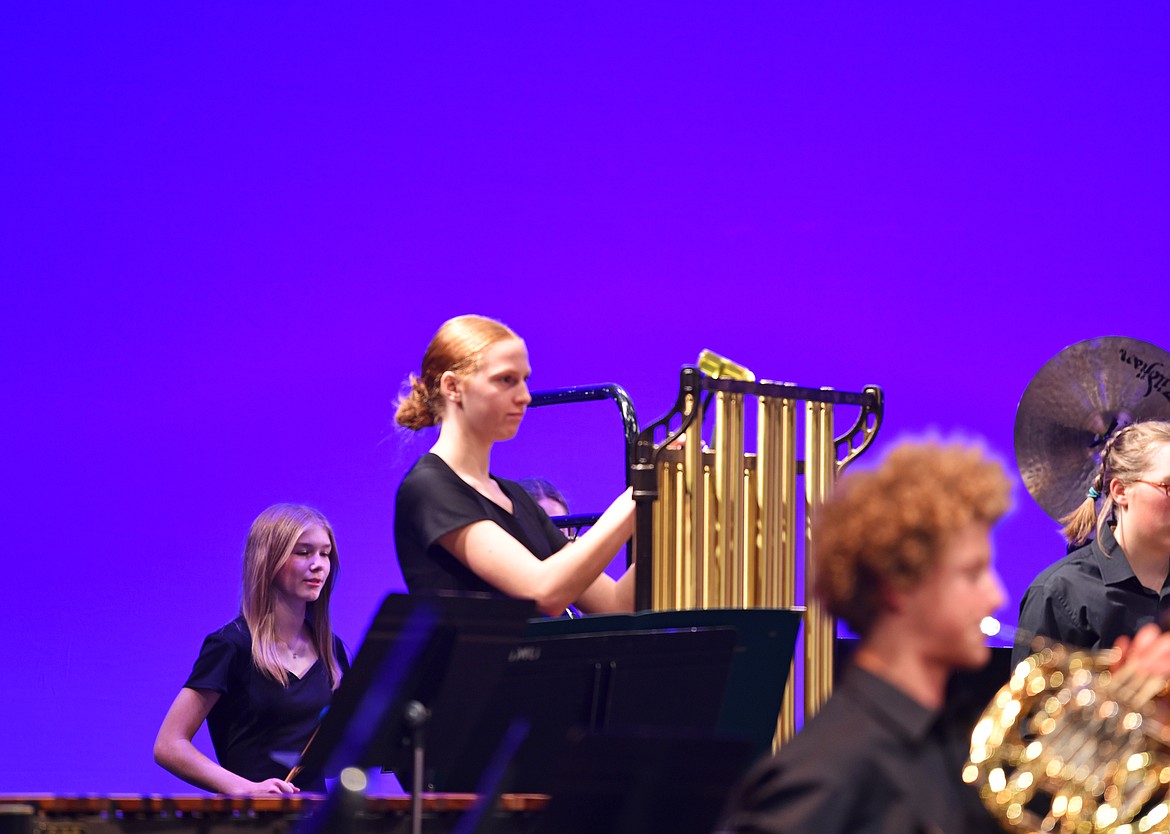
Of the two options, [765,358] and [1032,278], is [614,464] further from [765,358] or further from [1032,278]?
[1032,278]

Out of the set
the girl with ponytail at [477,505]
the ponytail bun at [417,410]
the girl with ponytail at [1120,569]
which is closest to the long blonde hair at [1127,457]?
the girl with ponytail at [1120,569]

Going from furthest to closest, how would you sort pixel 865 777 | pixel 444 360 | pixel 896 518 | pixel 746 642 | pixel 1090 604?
1. pixel 1090 604
2. pixel 444 360
3. pixel 746 642
4. pixel 896 518
5. pixel 865 777

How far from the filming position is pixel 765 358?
652 cm

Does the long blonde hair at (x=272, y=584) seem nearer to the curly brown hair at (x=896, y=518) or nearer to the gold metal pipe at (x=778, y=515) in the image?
the gold metal pipe at (x=778, y=515)

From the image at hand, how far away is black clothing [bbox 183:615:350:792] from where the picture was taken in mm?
4637

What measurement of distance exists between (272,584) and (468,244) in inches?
71.5

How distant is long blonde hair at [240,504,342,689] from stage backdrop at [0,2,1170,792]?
0.75 meters

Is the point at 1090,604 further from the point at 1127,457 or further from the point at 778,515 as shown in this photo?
the point at 778,515

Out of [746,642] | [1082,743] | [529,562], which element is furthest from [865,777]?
[529,562]

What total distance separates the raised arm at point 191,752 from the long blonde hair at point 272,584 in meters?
0.20

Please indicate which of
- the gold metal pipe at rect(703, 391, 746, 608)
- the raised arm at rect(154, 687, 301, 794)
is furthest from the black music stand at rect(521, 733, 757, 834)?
the raised arm at rect(154, 687, 301, 794)

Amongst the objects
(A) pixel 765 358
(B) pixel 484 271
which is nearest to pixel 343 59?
(B) pixel 484 271

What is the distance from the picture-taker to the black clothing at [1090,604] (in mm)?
4027

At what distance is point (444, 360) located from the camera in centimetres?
377
